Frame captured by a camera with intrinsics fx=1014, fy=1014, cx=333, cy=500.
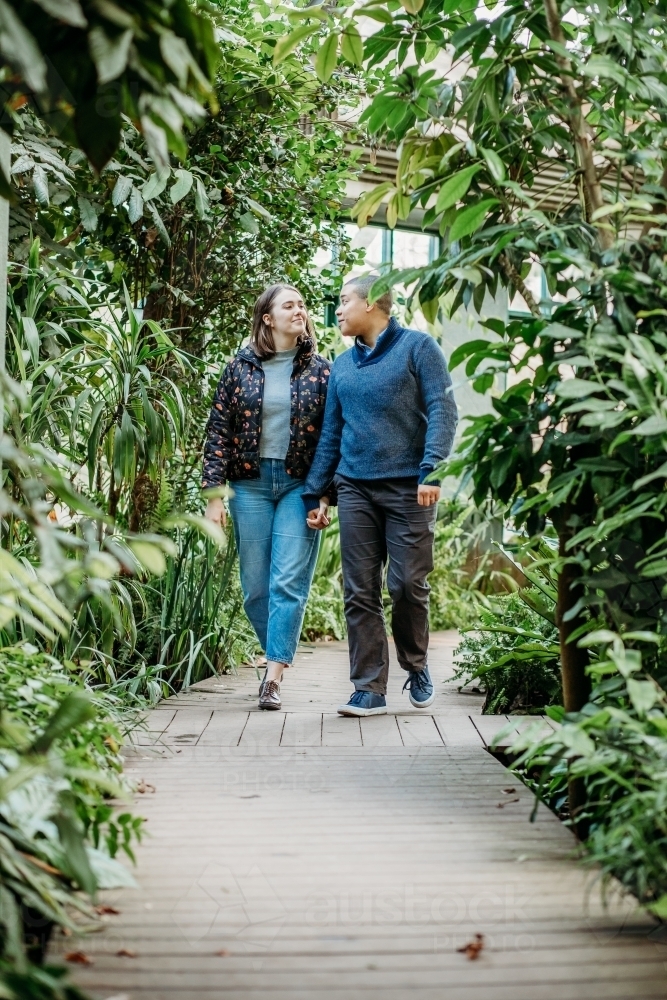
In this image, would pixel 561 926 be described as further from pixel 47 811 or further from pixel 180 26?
pixel 180 26

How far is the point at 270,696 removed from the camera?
12.9ft

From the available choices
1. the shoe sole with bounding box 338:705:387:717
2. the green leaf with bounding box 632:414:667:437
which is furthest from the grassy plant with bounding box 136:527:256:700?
the green leaf with bounding box 632:414:667:437

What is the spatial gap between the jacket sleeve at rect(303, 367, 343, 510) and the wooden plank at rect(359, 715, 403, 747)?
0.91 metres

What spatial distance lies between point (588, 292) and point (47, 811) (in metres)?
1.60

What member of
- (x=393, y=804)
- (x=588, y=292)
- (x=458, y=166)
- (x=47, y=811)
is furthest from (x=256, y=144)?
(x=47, y=811)

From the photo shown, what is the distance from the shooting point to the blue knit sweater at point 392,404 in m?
3.87

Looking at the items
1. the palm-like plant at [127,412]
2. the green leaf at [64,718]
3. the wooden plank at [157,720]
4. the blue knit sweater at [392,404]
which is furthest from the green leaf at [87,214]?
the green leaf at [64,718]

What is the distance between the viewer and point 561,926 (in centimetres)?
183

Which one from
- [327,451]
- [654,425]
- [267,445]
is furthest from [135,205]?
[654,425]

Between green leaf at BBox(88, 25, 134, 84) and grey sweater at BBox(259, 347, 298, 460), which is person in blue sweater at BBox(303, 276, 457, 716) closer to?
grey sweater at BBox(259, 347, 298, 460)

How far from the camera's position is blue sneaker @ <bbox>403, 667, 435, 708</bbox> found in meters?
3.97

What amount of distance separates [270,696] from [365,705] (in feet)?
1.23

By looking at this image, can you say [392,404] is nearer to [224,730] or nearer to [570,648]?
[224,730]

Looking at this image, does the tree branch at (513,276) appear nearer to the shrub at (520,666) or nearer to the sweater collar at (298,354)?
the shrub at (520,666)
